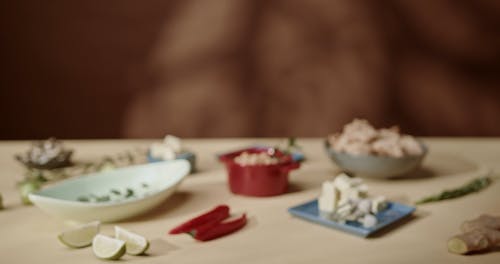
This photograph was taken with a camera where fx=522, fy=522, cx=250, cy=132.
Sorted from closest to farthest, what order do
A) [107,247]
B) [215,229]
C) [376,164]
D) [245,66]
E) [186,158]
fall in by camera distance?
[107,247] < [215,229] < [376,164] < [186,158] < [245,66]

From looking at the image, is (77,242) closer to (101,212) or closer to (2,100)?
(101,212)

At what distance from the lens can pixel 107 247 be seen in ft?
3.11

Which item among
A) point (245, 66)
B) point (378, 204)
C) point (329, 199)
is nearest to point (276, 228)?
point (329, 199)

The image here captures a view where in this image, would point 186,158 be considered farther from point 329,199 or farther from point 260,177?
point 329,199

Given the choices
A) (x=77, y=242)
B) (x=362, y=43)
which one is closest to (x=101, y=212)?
(x=77, y=242)

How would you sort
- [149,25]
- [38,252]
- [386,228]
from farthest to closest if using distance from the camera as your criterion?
[149,25]
[386,228]
[38,252]

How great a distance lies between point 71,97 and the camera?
3000 mm

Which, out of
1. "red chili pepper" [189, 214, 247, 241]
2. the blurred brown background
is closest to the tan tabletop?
"red chili pepper" [189, 214, 247, 241]

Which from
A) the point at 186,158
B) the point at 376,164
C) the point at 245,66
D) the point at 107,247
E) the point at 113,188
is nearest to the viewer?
the point at 107,247

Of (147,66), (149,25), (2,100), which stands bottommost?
(2,100)

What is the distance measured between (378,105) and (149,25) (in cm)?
140

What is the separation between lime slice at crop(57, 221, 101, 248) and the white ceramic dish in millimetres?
43

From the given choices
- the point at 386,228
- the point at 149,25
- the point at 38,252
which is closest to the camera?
the point at 38,252

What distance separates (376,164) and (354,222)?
14.2 inches
